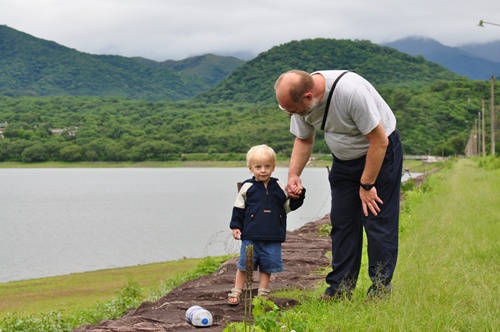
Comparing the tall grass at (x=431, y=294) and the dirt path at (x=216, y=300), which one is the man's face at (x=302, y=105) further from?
the dirt path at (x=216, y=300)

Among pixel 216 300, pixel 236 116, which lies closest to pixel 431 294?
pixel 216 300

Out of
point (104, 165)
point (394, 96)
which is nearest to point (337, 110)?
point (394, 96)

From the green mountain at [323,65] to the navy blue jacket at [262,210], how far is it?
155 meters

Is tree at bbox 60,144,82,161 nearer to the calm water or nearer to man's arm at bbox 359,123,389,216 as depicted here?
the calm water

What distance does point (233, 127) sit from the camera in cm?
13162

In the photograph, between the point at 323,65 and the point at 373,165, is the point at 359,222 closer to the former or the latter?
the point at 373,165

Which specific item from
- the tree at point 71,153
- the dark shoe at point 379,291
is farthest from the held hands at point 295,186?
the tree at point 71,153

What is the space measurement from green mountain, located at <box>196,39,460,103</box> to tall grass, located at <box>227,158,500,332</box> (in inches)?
5993

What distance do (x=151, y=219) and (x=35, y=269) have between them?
59.3ft

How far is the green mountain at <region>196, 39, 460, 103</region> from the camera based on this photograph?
166 m

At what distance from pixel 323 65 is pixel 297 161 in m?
170

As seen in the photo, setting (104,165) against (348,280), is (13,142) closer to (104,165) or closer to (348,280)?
(104,165)

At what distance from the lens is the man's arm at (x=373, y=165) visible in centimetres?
479

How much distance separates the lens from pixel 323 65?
567 feet
